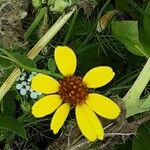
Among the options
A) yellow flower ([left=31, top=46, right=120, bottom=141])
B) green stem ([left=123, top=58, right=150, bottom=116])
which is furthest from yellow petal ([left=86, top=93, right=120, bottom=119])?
green stem ([left=123, top=58, right=150, bottom=116])

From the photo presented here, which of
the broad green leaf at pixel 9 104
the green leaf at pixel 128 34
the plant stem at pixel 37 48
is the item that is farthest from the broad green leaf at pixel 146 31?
the broad green leaf at pixel 9 104

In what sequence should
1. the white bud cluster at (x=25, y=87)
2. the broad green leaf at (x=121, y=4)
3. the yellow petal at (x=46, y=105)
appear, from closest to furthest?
the yellow petal at (x=46, y=105) → the white bud cluster at (x=25, y=87) → the broad green leaf at (x=121, y=4)

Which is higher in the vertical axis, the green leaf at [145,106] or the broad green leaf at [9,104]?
the broad green leaf at [9,104]

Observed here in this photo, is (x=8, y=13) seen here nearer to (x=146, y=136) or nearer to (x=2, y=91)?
Answer: (x=2, y=91)

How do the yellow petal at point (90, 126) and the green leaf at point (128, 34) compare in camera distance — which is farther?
the green leaf at point (128, 34)

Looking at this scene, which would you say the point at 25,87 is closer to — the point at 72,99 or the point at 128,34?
the point at 72,99

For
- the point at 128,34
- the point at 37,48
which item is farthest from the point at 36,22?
the point at 128,34

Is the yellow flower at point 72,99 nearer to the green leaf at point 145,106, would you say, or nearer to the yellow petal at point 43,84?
the yellow petal at point 43,84

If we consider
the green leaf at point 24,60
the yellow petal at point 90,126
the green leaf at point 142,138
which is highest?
the green leaf at point 24,60

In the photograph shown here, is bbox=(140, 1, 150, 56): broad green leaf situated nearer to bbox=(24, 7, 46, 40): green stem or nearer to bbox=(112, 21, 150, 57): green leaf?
bbox=(112, 21, 150, 57): green leaf
